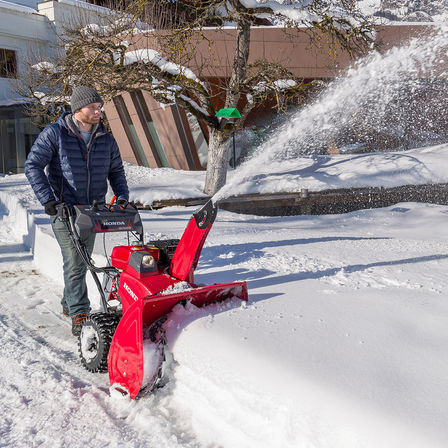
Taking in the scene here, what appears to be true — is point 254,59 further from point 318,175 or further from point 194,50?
point 194,50

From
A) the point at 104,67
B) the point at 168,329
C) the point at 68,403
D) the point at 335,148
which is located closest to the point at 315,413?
the point at 168,329

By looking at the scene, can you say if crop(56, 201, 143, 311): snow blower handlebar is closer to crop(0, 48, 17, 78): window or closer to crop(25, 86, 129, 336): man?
crop(25, 86, 129, 336): man

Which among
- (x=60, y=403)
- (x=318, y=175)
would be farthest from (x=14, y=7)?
(x=60, y=403)

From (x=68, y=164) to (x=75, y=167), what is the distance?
5 centimetres

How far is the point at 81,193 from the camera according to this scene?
3561mm

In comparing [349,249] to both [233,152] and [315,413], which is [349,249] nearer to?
[315,413]

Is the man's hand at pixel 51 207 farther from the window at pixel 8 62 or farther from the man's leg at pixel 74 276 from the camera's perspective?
the window at pixel 8 62

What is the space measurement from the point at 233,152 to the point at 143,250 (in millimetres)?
15785

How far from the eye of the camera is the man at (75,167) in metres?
3.35

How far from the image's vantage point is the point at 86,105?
10.9 ft

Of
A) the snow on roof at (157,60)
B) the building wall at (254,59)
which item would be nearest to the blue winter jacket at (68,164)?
the snow on roof at (157,60)

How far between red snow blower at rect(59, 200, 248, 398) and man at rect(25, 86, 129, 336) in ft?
0.83

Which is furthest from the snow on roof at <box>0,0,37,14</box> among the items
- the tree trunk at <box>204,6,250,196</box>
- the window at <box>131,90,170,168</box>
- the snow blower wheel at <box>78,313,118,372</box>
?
the snow blower wheel at <box>78,313,118,372</box>

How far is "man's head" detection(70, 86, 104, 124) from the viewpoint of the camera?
3.31m
